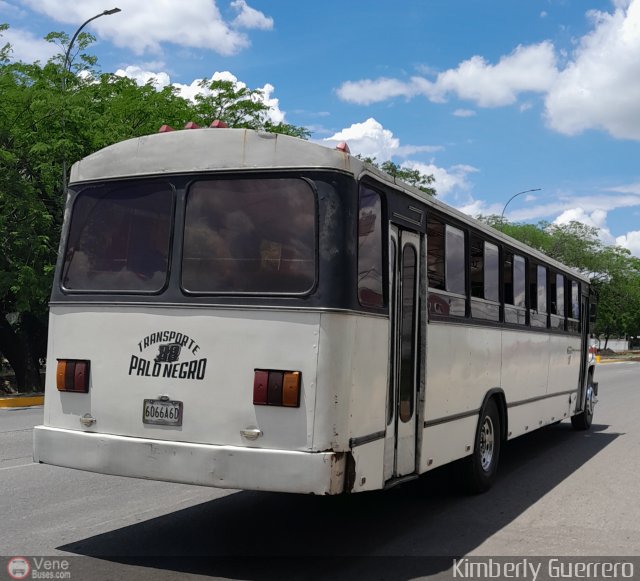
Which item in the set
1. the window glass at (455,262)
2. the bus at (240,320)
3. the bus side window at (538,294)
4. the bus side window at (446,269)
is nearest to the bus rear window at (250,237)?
the bus at (240,320)

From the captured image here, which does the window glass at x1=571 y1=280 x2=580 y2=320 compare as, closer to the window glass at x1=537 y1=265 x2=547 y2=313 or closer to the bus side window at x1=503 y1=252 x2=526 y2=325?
the window glass at x1=537 y1=265 x2=547 y2=313

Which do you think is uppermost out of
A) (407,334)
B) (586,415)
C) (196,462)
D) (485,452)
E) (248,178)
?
(248,178)

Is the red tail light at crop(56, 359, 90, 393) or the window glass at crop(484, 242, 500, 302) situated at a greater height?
the window glass at crop(484, 242, 500, 302)

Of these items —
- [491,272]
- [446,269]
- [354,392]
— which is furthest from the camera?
[491,272]

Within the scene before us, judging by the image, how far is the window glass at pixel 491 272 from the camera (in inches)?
337

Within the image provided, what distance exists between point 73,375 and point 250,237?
1724mm

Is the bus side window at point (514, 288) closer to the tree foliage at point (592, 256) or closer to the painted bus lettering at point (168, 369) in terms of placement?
the painted bus lettering at point (168, 369)

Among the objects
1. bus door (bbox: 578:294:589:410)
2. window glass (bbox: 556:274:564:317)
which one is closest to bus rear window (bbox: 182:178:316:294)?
window glass (bbox: 556:274:564:317)

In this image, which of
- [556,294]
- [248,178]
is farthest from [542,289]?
[248,178]

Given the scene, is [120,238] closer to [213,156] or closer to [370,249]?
[213,156]

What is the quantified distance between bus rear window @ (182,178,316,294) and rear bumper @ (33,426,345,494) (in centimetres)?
111

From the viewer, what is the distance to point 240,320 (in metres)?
5.43

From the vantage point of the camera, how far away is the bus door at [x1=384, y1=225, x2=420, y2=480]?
19.9 feet

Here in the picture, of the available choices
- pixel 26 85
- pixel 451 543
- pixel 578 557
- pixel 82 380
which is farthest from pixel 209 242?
pixel 26 85
